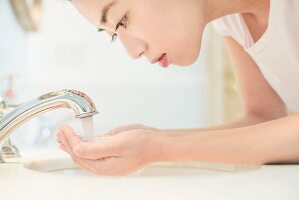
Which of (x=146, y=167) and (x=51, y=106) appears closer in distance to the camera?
(x=51, y=106)

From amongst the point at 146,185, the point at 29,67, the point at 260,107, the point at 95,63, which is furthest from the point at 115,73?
the point at 146,185

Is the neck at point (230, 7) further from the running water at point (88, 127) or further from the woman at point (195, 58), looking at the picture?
the running water at point (88, 127)

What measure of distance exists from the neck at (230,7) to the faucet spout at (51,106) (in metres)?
0.36

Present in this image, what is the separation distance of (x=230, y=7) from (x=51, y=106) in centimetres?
46

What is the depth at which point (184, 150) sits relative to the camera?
2.02 ft

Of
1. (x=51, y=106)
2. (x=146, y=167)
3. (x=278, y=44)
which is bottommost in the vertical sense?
(x=146, y=167)

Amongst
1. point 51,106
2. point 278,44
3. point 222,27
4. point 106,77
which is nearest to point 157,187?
point 51,106

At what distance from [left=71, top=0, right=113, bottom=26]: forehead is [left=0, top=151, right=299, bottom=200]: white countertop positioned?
0.31 metres

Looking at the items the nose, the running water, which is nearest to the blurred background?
the nose

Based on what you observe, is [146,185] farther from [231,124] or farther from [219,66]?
[219,66]

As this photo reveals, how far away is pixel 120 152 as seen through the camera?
59cm

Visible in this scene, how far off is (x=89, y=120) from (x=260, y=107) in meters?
0.49

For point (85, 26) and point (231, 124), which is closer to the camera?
point (231, 124)

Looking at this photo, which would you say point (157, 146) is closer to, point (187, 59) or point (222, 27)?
point (187, 59)
